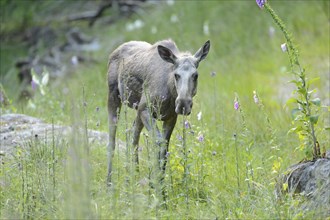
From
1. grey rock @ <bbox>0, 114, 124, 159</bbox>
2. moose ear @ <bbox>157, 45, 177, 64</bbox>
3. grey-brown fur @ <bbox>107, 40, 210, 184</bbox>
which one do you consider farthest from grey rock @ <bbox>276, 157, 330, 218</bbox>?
grey rock @ <bbox>0, 114, 124, 159</bbox>

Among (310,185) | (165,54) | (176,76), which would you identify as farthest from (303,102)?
(165,54)

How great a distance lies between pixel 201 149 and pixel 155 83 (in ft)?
2.42

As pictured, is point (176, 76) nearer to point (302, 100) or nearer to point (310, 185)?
point (302, 100)

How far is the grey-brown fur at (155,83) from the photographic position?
21.5ft

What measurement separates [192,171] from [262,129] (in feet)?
6.98

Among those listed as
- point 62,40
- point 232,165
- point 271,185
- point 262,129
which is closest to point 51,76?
point 62,40

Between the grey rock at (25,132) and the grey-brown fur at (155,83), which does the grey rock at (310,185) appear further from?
the grey rock at (25,132)

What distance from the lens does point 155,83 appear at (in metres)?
7.21

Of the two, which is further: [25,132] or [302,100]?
[25,132]

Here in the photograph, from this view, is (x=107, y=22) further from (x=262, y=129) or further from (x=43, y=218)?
(x=43, y=218)

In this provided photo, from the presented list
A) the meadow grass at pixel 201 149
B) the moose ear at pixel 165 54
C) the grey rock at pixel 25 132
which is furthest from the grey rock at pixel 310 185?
the grey rock at pixel 25 132

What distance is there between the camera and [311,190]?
5961 mm

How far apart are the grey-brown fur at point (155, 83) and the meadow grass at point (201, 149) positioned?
0.18m

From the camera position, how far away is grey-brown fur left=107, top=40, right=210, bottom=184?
6562 mm
